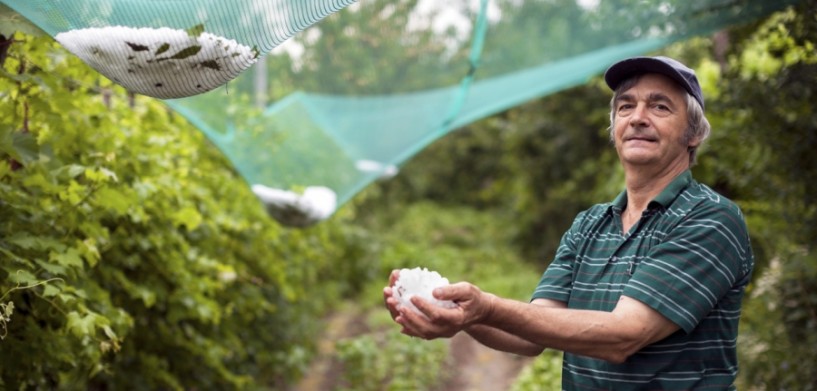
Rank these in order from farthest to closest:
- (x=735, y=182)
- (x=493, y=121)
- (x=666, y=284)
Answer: (x=493, y=121), (x=735, y=182), (x=666, y=284)

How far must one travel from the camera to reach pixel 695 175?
575cm

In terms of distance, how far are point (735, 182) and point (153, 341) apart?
282 cm

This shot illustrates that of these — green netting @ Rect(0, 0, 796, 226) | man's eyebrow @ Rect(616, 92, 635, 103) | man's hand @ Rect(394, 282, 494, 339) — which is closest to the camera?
man's hand @ Rect(394, 282, 494, 339)

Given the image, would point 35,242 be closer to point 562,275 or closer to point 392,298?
point 392,298

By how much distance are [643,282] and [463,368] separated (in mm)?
5969

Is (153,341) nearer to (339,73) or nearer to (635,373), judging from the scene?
(339,73)

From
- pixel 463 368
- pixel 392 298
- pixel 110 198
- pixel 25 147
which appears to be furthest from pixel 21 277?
pixel 463 368

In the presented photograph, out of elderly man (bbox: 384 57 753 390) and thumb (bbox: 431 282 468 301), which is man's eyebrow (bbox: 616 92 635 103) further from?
thumb (bbox: 431 282 468 301)

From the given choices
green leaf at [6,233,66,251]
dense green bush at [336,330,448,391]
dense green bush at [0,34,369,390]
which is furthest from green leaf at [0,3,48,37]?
dense green bush at [336,330,448,391]

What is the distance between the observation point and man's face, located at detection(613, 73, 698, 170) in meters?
1.85

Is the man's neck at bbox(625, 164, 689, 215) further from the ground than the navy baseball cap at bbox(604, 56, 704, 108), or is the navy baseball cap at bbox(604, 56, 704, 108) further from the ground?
the navy baseball cap at bbox(604, 56, 704, 108)

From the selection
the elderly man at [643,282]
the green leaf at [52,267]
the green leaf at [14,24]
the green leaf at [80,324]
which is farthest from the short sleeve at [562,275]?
the green leaf at [14,24]

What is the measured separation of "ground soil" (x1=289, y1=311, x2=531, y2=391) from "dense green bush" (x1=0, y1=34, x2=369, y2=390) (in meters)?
0.97

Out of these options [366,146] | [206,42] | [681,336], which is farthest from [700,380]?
[366,146]
